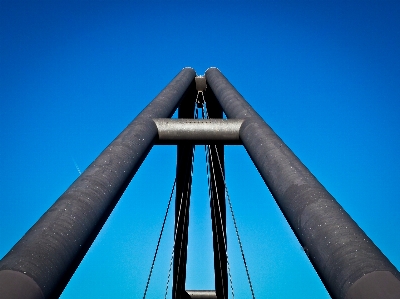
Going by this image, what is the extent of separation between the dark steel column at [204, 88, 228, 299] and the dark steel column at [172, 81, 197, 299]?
0.69 m

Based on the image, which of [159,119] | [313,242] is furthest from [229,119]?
[313,242]

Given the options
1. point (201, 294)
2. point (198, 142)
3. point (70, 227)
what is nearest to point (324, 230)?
point (70, 227)

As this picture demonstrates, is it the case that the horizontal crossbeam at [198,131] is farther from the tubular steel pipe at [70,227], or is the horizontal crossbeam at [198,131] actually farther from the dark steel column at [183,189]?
the dark steel column at [183,189]

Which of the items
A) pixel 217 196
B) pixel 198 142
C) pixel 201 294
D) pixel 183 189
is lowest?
pixel 198 142

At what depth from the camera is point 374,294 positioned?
11.6ft

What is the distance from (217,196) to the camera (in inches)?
592

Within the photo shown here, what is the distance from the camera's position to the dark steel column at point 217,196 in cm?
1495

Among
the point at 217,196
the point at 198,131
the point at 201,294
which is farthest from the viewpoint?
the point at 201,294

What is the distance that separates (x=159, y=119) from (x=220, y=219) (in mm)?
7895

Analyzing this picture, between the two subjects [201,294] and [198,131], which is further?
[201,294]

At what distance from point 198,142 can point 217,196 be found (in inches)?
242

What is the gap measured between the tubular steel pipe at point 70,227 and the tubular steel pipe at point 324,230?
2.02 meters

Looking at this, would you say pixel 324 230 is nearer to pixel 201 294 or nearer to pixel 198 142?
pixel 198 142

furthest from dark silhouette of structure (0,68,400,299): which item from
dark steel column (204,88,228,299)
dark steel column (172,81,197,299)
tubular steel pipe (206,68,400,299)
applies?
dark steel column (204,88,228,299)
